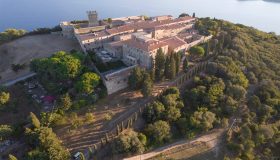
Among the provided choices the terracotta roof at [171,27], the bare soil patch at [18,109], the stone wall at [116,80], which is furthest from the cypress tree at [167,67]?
the bare soil patch at [18,109]

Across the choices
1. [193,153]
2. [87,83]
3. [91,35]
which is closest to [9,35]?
[91,35]

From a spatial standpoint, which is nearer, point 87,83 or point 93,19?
point 87,83

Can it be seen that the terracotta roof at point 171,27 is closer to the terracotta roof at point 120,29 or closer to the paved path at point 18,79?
the terracotta roof at point 120,29

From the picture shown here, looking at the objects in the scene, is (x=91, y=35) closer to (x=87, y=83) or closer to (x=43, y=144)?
(x=87, y=83)

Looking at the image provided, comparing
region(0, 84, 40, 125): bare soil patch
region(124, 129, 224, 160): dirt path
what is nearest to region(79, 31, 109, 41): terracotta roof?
region(0, 84, 40, 125): bare soil patch

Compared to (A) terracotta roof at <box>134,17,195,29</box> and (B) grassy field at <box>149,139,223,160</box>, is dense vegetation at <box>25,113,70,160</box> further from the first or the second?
(A) terracotta roof at <box>134,17,195,29</box>

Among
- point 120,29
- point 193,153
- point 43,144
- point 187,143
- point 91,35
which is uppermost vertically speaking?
point 120,29

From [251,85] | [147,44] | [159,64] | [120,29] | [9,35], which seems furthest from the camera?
[9,35]

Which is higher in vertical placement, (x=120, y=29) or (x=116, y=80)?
(x=120, y=29)

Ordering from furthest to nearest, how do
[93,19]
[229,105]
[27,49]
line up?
[93,19], [27,49], [229,105]
